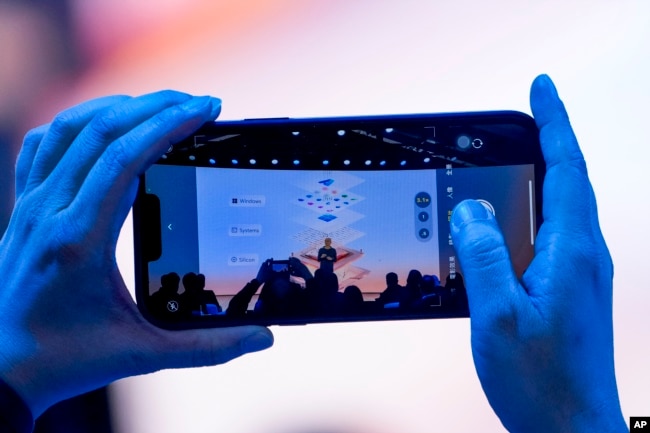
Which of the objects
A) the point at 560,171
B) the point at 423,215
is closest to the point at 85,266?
the point at 423,215

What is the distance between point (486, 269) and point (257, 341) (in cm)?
20

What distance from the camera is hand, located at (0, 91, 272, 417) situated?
43 centimetres

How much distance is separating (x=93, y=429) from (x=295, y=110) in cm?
44

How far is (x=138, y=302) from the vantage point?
0.47 m

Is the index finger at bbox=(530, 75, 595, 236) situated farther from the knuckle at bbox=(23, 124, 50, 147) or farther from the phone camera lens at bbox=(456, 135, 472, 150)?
the knuckle at bbox=(23, 124, 50, 147)

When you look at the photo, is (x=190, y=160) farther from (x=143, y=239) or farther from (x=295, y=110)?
(x=295, y=110)

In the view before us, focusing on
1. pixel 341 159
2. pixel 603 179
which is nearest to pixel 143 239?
pixel 341 159

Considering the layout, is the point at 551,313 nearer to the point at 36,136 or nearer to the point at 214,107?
the point at 214,107

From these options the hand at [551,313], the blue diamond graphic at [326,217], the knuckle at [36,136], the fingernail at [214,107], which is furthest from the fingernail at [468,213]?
the knuckle at [36,136]

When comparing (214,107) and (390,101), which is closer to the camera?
(214,107)

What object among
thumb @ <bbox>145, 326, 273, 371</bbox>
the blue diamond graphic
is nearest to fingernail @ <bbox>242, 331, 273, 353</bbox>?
thumb @ <bbox>145, 326, 273, 371</bbox>

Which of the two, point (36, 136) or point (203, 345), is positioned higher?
point (36, 136)

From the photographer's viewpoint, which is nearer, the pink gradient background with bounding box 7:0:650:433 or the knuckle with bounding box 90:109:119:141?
the knuckle with bounding box 90:109:119:141

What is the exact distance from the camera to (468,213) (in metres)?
0.45
